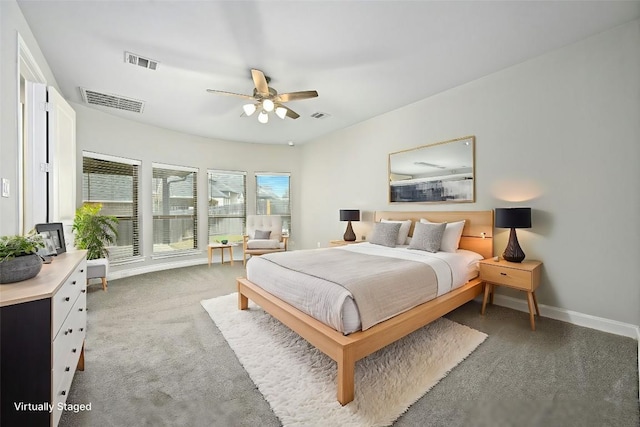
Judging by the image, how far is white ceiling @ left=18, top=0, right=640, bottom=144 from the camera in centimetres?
216

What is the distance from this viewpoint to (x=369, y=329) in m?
1.90

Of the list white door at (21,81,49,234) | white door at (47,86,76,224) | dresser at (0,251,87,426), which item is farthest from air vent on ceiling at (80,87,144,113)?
dresser at (0,251,87,426)

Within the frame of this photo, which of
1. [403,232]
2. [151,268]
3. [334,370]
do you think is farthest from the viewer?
[151,268]

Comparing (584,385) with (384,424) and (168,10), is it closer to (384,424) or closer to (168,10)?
(384,424)

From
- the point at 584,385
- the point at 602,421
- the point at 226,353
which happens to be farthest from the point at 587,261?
the point at 226,353

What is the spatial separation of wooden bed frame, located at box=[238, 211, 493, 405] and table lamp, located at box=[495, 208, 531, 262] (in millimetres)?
366

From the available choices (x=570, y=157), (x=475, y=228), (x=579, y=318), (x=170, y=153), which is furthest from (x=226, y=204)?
(x=579, y=318)

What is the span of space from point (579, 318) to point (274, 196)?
5.83 m

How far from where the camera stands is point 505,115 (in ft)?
10.4

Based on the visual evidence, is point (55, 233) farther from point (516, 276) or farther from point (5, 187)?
point (516, 276)

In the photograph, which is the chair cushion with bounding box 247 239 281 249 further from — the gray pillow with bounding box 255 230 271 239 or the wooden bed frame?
the wooden bed frame

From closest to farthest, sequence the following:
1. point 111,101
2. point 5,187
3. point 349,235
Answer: point 5,187
point 111,101
point 349,235

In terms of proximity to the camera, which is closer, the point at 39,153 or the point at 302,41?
the point at 39,153

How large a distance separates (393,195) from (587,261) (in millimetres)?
2483
